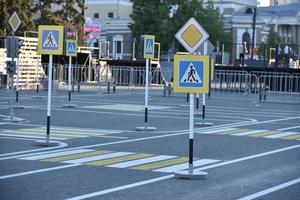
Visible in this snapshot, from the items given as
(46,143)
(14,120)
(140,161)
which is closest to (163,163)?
(140,161)

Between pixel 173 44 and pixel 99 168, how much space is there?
62.7m

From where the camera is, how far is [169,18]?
75.1m

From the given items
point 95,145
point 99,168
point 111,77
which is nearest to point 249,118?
point 95,145

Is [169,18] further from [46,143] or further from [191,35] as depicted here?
[191,35]

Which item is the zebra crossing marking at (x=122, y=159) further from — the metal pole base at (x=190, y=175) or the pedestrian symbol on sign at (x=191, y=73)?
the pedestrian symbol on sign at (x=191, y=73)

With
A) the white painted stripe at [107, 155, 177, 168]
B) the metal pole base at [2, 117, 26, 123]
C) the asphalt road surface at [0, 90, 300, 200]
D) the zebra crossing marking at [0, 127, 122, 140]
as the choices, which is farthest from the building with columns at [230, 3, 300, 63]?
the white painted stripe at [107, 155, 177, 168]

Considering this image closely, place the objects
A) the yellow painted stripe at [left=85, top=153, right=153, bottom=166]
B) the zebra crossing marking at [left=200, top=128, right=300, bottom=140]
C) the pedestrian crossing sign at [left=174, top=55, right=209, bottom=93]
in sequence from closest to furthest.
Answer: the pedestrian crossing sign at [left=174, top=55, right=209, bottom=93] < the yellow painted stripe at [left=85, top=153, right=153, bottom=166] < the zebra crossing marking at [left=200, top=128, right=300, bottom=140]

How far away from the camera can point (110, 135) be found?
65.9 feet

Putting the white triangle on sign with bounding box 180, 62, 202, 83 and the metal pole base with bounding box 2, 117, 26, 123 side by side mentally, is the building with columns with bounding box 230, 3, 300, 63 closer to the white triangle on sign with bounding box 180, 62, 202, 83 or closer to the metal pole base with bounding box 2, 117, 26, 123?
the metal pole base with bounding box 2, 117, 26, 123

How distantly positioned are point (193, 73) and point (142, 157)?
3106mm

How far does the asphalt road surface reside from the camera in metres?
11.5

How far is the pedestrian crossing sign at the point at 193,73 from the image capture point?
13.0 metres

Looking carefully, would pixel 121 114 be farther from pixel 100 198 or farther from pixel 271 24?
pixel 271 24

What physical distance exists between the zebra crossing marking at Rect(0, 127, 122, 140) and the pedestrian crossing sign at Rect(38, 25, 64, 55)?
8.51 ft
